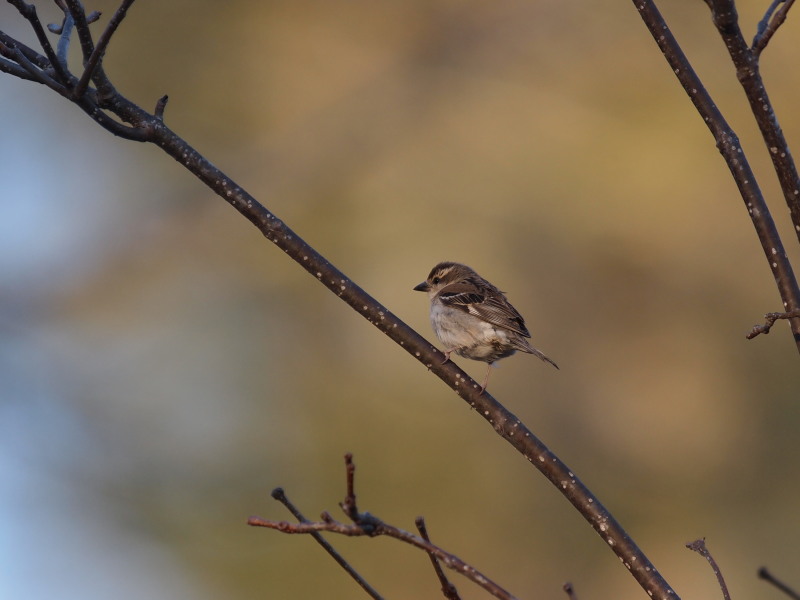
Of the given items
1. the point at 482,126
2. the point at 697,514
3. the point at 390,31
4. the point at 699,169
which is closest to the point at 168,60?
the point at 390,31

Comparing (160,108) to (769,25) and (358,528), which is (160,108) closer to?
(358,528)

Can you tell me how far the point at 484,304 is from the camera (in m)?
6.30

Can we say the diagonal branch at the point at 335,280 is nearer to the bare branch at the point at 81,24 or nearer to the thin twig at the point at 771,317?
the bare branch at the point at 81,24

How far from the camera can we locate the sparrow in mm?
5996

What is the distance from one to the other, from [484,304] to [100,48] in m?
3.82

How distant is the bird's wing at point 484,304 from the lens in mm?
6094

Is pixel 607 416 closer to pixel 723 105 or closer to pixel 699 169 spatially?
pixel 699 169

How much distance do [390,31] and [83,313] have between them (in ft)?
18.7

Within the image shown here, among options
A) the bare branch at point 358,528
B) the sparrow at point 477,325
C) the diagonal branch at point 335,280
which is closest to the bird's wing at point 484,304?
the sparrow at point 477,325

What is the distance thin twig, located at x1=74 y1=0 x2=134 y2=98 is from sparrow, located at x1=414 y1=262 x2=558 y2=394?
131 inches

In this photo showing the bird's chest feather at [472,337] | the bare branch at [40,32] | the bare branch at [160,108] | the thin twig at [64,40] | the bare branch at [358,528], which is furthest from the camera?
the bird's chest feather at [472,337]

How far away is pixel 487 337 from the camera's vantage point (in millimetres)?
5977

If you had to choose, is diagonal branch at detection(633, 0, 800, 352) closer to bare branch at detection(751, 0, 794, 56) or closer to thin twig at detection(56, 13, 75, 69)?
bare branch at detection(751, 0, 794, 56)

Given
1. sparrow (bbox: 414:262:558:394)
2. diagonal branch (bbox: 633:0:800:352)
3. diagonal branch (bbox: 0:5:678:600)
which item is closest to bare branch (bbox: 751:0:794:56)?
diagonal branch (bbox: 633:0:800:352)
